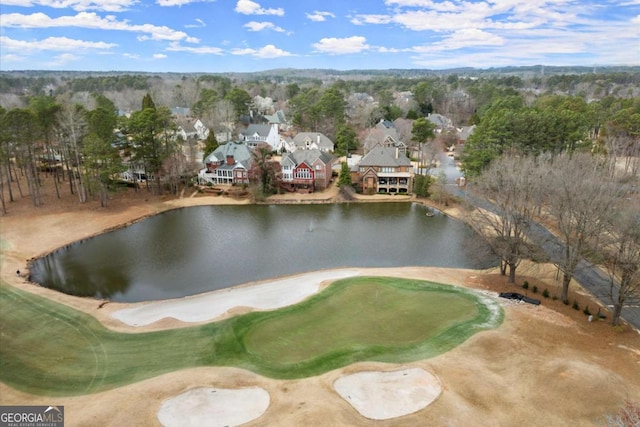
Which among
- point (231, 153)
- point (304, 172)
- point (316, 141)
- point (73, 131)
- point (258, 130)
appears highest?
point (73, 131)

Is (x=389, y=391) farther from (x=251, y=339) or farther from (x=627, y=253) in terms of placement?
(x=627, y=253)

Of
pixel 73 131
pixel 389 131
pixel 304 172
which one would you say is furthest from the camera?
pixel 389 131

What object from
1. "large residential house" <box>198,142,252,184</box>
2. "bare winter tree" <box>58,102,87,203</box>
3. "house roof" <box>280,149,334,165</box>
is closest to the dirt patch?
"bare winter tree" <box>58,102,87,203</box>

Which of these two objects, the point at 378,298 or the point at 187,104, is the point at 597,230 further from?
the point at 187,104

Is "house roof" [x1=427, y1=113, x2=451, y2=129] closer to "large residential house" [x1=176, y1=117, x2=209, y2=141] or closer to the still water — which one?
"large residential house" [x1=176, y1=117, x2=209, y2=141]

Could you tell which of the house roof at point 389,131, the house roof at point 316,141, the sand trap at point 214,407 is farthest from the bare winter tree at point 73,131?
the house roof at point 389,131

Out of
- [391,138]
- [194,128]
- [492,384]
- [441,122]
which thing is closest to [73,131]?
[194,128]
